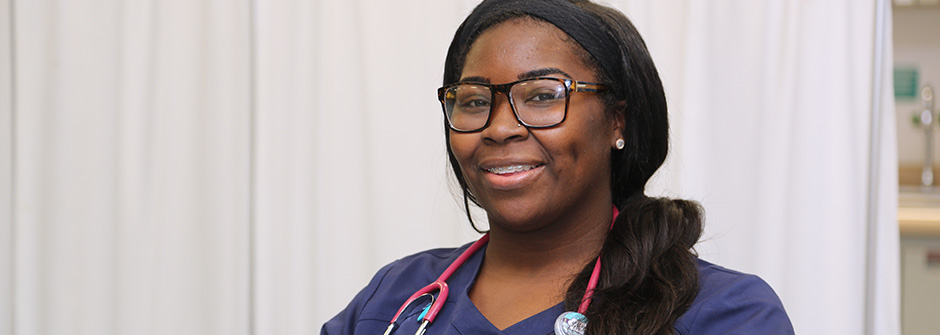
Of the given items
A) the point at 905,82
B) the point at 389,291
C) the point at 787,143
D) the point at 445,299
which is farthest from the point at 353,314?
the point at 905,82

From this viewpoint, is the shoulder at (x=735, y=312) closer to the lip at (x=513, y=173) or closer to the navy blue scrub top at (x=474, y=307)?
the navy blue scrub top at (x=474, y=307)

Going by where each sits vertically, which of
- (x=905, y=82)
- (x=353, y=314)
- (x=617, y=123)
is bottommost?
(x=353, y=314)

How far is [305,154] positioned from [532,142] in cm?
103

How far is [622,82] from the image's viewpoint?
117 centimetres

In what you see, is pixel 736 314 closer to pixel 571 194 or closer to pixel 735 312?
pixel 735 312

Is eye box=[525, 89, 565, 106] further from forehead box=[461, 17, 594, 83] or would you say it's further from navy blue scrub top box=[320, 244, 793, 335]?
navy blue scrub top box=[320, 244, 793, 335]

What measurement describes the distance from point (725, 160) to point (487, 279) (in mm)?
764

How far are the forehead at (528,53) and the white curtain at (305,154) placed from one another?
713mm

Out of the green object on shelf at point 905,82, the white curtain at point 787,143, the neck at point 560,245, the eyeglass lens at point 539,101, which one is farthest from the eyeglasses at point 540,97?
the green object on shelf at point 905,82

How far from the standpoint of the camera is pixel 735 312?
103 centimetres

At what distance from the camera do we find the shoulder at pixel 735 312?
101 centimetres

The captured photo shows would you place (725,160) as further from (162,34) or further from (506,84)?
(162,34)

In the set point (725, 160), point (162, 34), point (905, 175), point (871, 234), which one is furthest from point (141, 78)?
point (905, 175)

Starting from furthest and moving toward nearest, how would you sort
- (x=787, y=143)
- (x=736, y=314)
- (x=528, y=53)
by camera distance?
(x=787, y=143) → (x=528, y=53) → (x=736, y=314)
